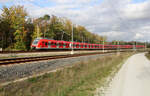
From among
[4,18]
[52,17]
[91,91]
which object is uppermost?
[52,17]

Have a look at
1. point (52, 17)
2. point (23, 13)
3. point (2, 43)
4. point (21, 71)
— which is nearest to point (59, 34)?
point (52, 17)

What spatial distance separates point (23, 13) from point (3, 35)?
28.3 ft

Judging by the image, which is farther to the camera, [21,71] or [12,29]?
[12,29]

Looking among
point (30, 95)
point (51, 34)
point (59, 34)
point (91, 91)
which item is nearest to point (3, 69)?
point (30, 95)

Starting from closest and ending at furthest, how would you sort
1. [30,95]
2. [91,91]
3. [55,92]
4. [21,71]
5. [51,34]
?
[30,95] < [55,92] < [91,91] < [21,71] < [51,34]

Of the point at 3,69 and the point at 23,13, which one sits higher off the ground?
the point at 23,13

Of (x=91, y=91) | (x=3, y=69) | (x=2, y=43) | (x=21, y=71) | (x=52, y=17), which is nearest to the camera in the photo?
(x=91, y=91)

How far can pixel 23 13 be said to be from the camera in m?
41.7

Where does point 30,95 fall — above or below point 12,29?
below

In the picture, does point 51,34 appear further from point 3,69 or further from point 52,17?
point 3,69

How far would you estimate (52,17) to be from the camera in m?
61.9

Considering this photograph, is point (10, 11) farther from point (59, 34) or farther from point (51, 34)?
point (59, 34)

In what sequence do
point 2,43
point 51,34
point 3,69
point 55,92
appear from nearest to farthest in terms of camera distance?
point 55,92
point 3,69
point 2,43
point 51,34

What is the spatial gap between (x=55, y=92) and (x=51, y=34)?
49.2 m
